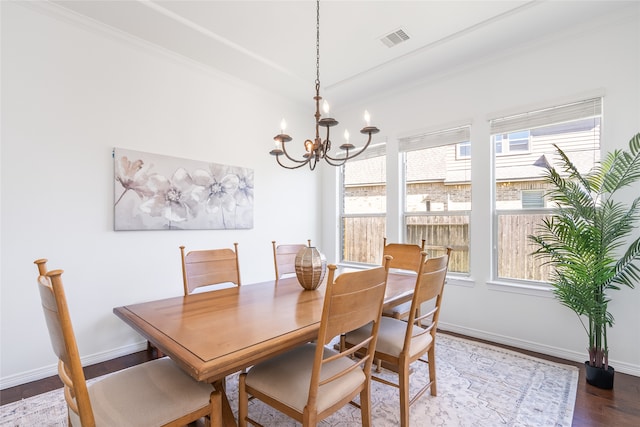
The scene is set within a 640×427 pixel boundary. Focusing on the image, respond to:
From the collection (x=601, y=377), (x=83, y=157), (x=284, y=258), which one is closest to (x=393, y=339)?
(x=284, y=258)

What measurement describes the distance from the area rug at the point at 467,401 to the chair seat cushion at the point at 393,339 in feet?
1.40

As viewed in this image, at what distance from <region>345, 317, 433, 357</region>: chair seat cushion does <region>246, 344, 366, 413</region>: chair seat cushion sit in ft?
1.10

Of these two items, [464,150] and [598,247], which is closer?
[598,247]

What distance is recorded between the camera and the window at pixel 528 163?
2756mm

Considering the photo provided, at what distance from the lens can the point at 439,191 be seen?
3.65m

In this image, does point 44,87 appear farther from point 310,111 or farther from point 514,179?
point 514,179

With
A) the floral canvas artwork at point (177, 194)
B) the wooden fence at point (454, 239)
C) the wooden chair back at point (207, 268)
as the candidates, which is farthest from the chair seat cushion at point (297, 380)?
the wooden fence at point (454, 239)

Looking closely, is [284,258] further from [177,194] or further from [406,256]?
[177,194]

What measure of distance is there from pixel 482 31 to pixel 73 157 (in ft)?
12.1

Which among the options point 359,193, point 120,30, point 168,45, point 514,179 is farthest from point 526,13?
point 120,30

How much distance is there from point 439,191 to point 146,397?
3.35 metres

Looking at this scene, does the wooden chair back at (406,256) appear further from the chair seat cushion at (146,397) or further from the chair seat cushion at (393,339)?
the chair seat cushion at (146,397)

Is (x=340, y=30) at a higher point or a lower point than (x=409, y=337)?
higher

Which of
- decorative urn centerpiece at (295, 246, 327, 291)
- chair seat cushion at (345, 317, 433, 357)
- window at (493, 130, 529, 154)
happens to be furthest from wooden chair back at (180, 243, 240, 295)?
window at (493, 130, 529, 154)
